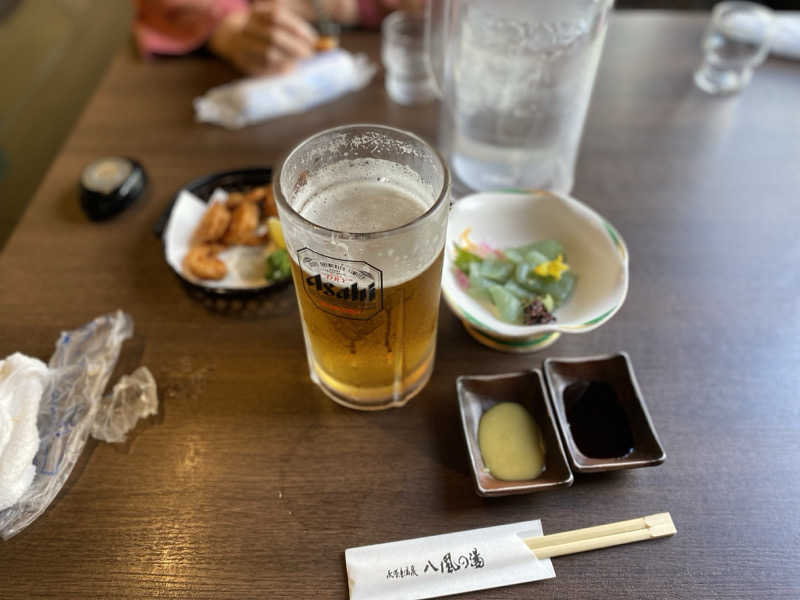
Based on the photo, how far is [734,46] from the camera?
4.89 feet

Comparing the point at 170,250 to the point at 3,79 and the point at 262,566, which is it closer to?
the point at 262,566

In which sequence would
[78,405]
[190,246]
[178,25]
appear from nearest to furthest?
[78,405] → [190,246] → [178,25]

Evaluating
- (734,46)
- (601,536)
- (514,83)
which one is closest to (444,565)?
(601,536)

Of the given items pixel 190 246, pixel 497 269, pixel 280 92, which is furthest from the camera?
pixel 280 92

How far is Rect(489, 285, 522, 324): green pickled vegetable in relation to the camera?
93 cm

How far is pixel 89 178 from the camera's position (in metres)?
1.20

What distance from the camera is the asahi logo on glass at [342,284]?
67cm

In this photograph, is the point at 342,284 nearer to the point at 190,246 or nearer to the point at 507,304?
the point at 507,304

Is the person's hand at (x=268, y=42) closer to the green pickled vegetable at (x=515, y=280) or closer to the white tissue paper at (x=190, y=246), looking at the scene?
the white tissue paper at (x=190, y=246)

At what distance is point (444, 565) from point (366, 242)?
1.45 ft

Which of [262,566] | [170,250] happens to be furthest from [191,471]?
[170,250]

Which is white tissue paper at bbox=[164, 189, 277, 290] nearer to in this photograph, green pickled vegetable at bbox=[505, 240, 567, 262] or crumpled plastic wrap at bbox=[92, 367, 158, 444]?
crumpled plastic wrap at bbox=[92, 367, 158, 444]

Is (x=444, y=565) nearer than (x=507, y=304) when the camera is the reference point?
Yes

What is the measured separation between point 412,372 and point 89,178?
0.86 metres
